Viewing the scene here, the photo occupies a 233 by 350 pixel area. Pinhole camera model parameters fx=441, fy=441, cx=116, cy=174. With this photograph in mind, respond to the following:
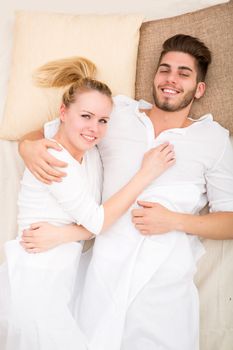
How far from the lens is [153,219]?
1.42 metres

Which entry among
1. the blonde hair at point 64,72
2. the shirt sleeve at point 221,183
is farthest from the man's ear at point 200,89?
the blonde hair at point 64,72

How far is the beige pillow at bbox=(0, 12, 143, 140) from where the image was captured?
5.80 ft

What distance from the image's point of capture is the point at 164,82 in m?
1.62

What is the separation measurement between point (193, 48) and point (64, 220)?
0.79 m

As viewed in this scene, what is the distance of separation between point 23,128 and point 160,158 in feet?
2.11

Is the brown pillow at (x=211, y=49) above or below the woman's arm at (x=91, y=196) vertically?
above

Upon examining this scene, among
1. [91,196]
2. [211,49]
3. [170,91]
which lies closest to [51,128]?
[91,196]

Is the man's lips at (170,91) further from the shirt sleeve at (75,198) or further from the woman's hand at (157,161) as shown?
the shirt sleeve at (75,198)

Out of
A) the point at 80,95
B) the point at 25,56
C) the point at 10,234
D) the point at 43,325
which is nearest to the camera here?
the point at 43,325

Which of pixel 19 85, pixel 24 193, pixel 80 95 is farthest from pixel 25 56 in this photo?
pixel 24 193

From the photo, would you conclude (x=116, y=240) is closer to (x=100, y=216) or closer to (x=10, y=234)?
(x=100, y=216)

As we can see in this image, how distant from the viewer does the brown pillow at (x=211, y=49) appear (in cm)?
167

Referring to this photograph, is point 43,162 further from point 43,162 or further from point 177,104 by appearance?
point 177,104

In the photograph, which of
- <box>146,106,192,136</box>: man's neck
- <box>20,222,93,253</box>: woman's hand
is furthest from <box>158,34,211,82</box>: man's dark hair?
<box>20,222,93,253</box>: woman's hand
